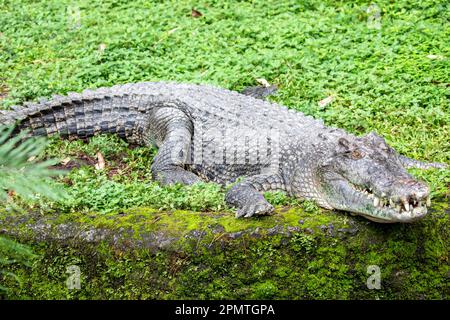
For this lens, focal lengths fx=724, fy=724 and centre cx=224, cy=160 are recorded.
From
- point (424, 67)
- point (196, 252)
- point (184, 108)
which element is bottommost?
point (196, 252)

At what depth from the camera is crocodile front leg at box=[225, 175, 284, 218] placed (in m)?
5.00

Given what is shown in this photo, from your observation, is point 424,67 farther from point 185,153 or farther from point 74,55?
point 74,55

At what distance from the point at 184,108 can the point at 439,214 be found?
10.7 feet

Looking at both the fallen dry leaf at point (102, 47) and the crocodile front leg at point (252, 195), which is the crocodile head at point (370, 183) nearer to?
the crocodile front leg at point (252, 195)

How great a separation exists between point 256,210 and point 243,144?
1.94 meters

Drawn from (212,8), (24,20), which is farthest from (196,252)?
(24,20)

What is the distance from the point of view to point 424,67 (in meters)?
8.12

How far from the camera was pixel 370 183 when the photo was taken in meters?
5.11

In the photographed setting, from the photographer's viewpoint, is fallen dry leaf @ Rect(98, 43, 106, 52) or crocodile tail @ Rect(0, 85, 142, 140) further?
fallen dry leaf @ Rect(98, 43, 106, 52)

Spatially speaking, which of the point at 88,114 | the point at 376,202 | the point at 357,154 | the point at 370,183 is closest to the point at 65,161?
the point at 88,114

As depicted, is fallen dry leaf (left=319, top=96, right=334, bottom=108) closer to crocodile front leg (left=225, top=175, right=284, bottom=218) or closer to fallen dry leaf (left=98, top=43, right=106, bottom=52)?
crocodile front leg (left=225, top=175, right=284, bottom=218)

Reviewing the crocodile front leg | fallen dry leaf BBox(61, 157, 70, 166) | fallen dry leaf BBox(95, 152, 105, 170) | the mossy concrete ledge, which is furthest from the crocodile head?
fallen dry leaf BBox(61, 157, 70, 166)

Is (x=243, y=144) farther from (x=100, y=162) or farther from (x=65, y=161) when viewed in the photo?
(x=65, y=161)

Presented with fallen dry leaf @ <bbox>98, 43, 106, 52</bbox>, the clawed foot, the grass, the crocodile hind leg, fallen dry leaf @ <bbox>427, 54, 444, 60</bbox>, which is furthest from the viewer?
fallen dry leaf @ <bbox>98, 43, 106, 52</bbox>
